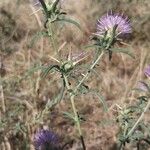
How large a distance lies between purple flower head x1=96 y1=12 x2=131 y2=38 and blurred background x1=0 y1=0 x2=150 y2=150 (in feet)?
3.64

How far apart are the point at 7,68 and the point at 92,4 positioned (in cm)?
149

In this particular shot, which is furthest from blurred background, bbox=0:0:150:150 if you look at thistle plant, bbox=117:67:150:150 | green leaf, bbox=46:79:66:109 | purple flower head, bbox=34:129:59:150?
thistle plant, bbox=117:67:150:150

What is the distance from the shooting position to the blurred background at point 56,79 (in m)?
3.81

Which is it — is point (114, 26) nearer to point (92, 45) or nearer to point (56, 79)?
point (92, 45)

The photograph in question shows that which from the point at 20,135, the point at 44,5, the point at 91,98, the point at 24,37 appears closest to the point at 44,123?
the point at 20,135

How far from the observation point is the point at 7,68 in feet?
15.6

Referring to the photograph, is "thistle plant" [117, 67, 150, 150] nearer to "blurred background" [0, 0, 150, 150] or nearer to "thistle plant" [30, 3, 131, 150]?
"thistle plant" [30, 3, 131, 150]

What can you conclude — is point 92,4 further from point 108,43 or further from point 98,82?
point 108,43

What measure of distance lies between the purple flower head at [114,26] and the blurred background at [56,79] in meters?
1.11

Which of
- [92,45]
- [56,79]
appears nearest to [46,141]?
[92,45]

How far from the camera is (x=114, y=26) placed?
7.20ft

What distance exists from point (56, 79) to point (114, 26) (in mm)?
1536

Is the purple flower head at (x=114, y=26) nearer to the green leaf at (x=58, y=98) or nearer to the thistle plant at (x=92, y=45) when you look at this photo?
the thistle plant at (x=92, y=45)

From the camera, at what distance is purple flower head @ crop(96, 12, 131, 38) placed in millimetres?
2205
